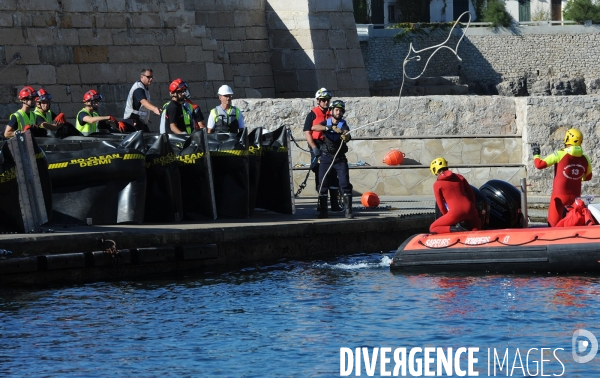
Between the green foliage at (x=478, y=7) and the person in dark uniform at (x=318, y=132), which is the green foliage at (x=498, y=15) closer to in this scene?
the green foliage at (x=478, y=7)

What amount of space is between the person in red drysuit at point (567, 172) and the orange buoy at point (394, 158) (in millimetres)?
4819

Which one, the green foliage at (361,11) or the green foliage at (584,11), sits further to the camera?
the green foliage at (584,11)

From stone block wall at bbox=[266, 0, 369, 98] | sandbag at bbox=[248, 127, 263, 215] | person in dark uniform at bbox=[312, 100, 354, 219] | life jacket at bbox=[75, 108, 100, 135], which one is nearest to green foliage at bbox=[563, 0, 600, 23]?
stone block wall at bbox=[266, 0, 369, 98]

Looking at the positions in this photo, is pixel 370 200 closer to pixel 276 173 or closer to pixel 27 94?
pixel 276 173

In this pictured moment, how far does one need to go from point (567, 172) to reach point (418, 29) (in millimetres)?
43262

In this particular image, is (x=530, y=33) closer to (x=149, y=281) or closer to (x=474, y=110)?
(x=474, y=110)

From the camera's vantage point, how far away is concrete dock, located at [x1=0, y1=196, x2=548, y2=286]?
11.5 metres

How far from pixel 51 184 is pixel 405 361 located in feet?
17.0

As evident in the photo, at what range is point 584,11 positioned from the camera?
61.7 metres

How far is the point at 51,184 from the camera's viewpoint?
1261 centimetres

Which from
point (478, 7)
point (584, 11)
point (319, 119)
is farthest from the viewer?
point (478, 7)

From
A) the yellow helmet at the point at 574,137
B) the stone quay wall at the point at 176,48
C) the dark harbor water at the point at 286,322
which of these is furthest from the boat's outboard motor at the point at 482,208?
the stone quay wall at the point at 176,48

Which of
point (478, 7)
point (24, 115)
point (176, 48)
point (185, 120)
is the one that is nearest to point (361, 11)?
point (478, 7)

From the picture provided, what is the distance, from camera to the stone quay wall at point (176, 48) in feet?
64.6
